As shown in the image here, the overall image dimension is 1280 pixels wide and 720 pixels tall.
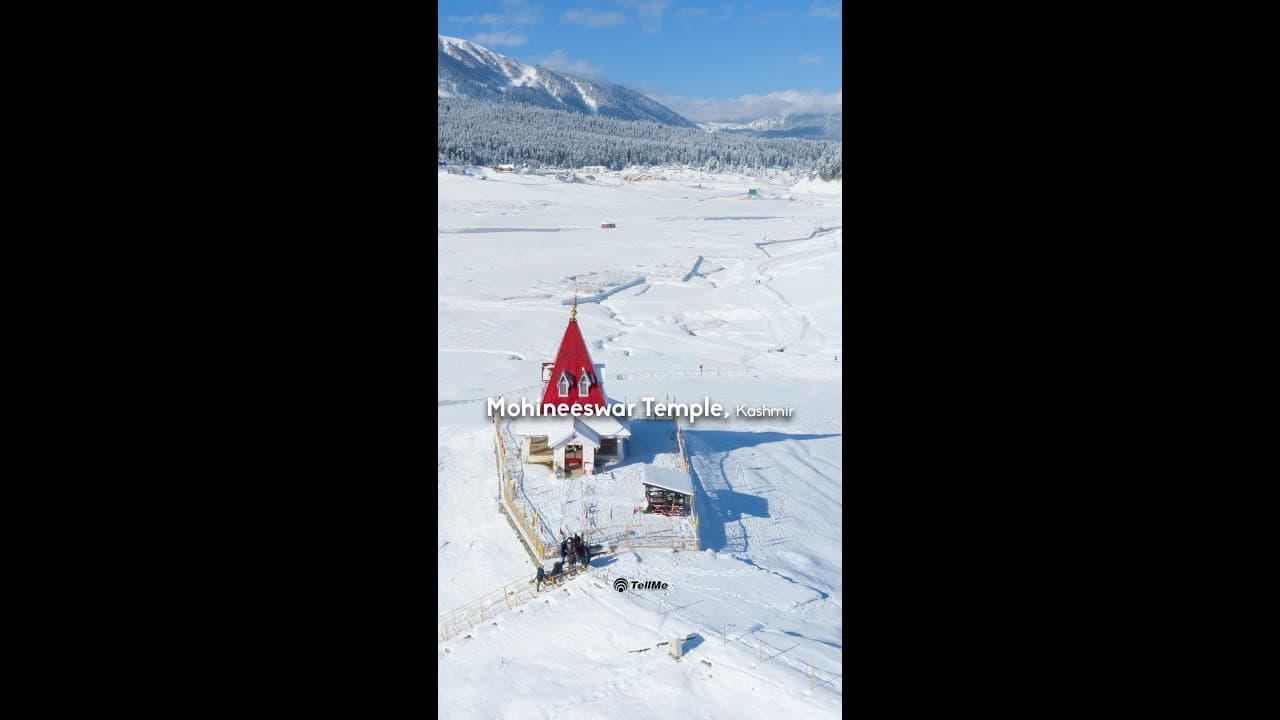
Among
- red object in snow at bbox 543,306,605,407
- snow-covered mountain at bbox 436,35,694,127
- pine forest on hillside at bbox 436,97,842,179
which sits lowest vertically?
red object in snow at bbox 543,306,605,407

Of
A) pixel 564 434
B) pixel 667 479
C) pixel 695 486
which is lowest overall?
pixel 695 486

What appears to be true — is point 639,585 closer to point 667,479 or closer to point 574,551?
point 574,551

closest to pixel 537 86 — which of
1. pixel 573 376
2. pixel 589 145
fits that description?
pixel 589 145

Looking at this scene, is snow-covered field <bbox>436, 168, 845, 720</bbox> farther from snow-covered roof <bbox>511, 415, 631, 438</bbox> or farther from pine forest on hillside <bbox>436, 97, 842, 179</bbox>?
pine forest on hillside <bbox>436, 97, 842, 179</bbox>

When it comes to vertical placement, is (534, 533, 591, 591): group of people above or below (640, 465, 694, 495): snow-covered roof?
below

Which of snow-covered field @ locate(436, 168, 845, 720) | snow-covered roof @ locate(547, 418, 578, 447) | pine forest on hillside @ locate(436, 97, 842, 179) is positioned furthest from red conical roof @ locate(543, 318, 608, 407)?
pine forest on hillside @ locate(436, 97, 842, 179)

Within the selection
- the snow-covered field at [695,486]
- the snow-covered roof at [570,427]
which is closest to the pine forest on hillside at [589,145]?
the snow-covered field at [695,486]
